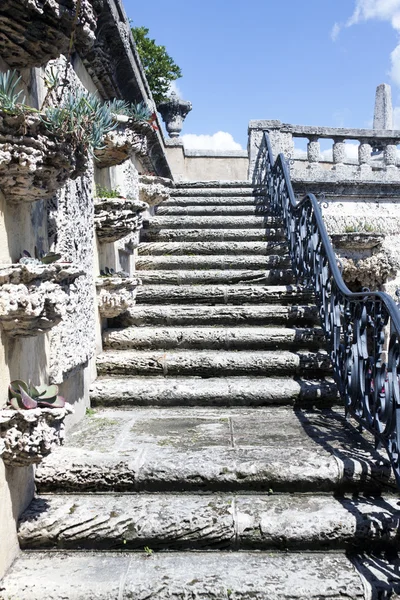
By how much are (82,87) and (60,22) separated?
1.64 metres

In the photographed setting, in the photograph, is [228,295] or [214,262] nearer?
[228,295]

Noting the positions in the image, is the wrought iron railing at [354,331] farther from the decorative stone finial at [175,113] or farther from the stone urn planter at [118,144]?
the decorative stone finial at [175,113]

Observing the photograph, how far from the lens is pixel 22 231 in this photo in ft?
8.32

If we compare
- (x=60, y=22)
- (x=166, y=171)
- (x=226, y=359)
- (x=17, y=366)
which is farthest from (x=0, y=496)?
(x=166, y=171)

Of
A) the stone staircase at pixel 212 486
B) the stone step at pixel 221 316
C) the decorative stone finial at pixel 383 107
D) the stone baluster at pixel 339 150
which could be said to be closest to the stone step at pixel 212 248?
the stone step at pixel 221 316

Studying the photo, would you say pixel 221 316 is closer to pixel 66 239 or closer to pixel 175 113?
pixel 66 239

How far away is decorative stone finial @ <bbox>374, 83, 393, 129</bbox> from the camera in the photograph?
18.2 m

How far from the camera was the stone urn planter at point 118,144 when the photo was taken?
12.8 ft

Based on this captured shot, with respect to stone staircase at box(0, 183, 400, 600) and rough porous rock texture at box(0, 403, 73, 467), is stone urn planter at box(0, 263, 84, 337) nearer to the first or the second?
rough porous rock texture at box(0, 403, 73, 467)

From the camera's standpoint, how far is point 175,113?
12945 millimetres

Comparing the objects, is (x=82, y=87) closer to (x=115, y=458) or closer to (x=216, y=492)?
(x=115, y=458)

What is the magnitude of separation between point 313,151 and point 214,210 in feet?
6.93

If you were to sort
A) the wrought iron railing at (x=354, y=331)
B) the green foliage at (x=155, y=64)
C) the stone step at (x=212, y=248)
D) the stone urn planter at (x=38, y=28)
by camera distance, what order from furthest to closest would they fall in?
1. the green foliage at (x=155, y=64)
2. the stone step at (x=212, y=248)
3. the wrought iron railing at (x=354, y=331)
4. the stone urn planter at (x=38, y=28)

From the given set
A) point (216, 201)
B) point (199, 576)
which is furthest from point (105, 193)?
point (216, 201)
